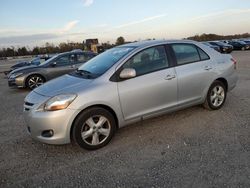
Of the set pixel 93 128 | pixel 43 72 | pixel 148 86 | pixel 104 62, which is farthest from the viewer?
pixel 43 72

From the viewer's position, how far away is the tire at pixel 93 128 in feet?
12.4

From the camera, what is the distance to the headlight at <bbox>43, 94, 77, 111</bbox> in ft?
12.1

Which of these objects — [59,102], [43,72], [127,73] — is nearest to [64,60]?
[43,72]

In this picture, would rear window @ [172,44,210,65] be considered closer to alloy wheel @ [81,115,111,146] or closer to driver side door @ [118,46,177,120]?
driver side door @ [118,46,177,120]

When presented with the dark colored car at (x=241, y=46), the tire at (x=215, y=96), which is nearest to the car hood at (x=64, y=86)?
the tire at (x=215, y=96)

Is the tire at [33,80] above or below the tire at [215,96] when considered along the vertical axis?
above

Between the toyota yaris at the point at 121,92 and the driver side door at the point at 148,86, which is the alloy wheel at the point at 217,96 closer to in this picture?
the toyota yaris at the point at 121,92

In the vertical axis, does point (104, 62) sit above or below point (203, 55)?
above

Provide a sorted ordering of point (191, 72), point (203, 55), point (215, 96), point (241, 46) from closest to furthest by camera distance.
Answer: point (191, 72) → point (203, 55) → point (215, 96) → point (241, 46)

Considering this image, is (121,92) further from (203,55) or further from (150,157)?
(203,55)

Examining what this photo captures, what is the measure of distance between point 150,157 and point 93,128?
968mm

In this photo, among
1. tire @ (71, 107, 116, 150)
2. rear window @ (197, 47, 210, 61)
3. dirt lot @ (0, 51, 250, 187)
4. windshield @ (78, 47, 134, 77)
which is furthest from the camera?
rear window @ (197, 47, 210, 61)

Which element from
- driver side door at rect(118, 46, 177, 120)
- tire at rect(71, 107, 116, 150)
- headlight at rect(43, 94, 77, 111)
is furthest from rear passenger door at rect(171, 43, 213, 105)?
headlight at rect(43, 94, 77, 111)

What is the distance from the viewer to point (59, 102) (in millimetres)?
3695
